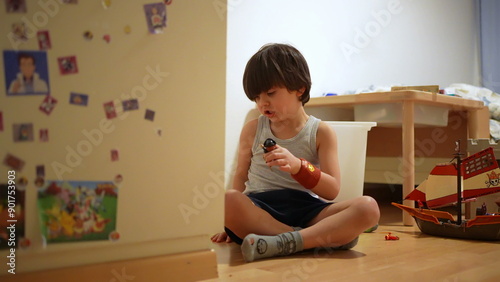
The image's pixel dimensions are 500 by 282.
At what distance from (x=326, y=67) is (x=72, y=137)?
5.34ft

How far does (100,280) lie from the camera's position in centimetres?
73

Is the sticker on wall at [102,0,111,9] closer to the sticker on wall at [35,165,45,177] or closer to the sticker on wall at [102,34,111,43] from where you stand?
the sticker on wall at [102,34,111,43]

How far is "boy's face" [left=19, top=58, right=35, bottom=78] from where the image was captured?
648mm

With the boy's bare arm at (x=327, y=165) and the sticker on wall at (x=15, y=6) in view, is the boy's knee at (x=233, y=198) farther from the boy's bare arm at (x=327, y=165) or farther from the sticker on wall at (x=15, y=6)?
the sticker on wall at (x=15, y=6)

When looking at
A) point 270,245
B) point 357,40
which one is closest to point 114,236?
point 270,245

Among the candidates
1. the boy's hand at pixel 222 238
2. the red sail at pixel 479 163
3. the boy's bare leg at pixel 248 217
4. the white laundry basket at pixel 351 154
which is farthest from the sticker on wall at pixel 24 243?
the red sail at pixel 479 163

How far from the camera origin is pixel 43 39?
663mm

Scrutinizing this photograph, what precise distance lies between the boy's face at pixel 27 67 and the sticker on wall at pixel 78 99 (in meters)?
0.06

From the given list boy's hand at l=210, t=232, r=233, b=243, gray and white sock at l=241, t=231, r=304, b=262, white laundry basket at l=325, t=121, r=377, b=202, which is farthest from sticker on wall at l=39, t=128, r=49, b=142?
white laundry basket at l=325, t=121, r=377, b=202

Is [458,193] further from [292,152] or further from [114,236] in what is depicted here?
[114,236]

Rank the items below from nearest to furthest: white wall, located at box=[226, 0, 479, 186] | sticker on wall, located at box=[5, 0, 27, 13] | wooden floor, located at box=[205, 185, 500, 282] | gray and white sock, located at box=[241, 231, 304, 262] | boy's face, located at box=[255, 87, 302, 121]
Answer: sticker on wall, located at box=[5, 0, 27, 13] < wooden floor, located at box=[205, 185, 500, 282] < gray and white sock, located at box=[241, 231, 304, 262] < boy's face, located at box=[255, 87, 302, 121] < white wall, located at box=[226, 0, 479, 186]

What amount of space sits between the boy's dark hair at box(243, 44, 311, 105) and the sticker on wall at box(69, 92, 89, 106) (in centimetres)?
61

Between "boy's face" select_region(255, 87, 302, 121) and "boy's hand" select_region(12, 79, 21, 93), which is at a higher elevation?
"boy's face" select_region(255, 87, 302, 121)

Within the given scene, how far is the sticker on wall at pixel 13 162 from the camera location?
642 mm
